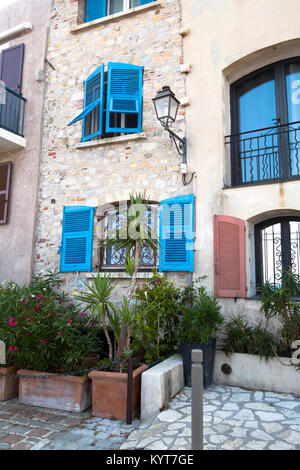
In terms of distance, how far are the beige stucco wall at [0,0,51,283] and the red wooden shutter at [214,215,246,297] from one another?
155 inches

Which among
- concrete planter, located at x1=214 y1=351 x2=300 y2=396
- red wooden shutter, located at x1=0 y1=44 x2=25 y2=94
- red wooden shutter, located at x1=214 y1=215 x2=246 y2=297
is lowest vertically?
concrete planter, located at x1=214 y1=351 x2=300 y2=396

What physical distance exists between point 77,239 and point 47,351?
8.41 feet

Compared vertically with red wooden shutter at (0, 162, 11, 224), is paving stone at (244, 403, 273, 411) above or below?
below

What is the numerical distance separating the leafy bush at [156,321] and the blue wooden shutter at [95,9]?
628cm

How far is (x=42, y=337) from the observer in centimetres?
468

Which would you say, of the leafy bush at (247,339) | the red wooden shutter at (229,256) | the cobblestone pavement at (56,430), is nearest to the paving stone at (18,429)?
the cobblestone pavement at (56,430)

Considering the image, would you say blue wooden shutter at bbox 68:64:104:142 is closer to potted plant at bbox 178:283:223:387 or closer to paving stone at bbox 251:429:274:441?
potted plant at bbox 178:283:223:387

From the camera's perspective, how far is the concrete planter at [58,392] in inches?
174

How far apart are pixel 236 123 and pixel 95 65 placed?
3353 millimetres

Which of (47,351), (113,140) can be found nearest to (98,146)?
(113,140)

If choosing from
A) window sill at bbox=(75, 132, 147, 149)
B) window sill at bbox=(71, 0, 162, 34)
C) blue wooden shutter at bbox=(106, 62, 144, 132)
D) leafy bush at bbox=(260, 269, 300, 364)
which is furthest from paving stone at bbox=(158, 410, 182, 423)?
window sill at bbox=(71, 0, 162, 34)

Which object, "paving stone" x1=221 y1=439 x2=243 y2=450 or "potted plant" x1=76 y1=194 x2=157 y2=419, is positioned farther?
"potted plant" x1=76 y1=194 x2=157 y2=419

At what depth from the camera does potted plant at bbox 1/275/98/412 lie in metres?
4.50

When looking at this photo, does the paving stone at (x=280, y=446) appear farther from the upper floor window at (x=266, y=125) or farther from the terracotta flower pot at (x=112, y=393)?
the upper floor window at (x=266, y=125)
